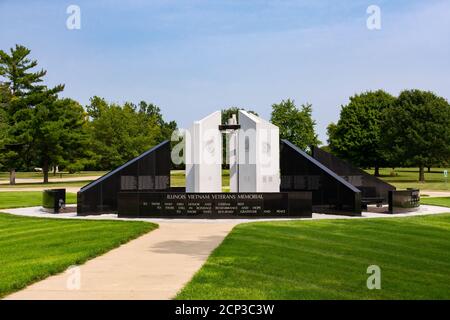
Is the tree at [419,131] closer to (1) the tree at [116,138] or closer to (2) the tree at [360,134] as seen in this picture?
(2) the tree at [360,134]

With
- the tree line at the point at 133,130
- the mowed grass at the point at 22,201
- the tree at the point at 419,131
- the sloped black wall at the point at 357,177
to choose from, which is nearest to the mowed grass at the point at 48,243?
the mowed grass at the point at 22,201

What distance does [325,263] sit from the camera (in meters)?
11.5

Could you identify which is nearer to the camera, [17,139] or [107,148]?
[17,139]

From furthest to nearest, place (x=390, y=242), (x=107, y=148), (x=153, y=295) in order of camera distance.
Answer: (x=107, y=148) < (x=390, y=242) < (x=153, y=295)

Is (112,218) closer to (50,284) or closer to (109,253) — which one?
(109,253)

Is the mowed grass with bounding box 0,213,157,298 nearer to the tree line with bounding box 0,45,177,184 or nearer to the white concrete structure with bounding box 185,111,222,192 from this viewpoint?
the white concrete structure with bounding box 185,111,222,192

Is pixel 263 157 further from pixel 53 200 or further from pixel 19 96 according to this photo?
pixel 19 96

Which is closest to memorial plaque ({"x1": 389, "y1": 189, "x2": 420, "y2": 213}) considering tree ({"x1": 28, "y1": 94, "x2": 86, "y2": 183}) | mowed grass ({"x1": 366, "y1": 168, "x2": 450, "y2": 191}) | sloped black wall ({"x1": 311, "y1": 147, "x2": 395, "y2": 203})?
sloped black wall ({"x1": 311, "y1": 147, "x2": 395, "y2": 203})

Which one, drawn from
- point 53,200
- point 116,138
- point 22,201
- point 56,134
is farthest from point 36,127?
point 53,200

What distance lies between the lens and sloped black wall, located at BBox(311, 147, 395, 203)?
1154 inches

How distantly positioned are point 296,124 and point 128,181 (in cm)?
4962

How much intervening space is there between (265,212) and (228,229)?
4.61m
